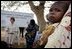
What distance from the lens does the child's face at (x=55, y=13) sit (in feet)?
11.6

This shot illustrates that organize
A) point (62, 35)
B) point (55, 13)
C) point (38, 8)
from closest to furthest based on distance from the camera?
point (62, 35)
point (55, 13)
point (38, 8)

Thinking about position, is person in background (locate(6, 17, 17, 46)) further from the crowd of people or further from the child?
the child

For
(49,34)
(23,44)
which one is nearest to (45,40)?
(49,34)

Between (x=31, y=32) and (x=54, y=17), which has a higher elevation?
(x=54, y=17)

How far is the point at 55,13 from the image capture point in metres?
3.55

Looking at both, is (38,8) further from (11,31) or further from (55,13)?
(11,31)

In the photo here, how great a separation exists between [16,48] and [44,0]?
94cm

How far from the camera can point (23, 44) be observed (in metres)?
3.57

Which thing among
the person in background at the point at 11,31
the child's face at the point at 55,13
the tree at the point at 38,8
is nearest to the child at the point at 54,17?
the child's face at the point at 55,13

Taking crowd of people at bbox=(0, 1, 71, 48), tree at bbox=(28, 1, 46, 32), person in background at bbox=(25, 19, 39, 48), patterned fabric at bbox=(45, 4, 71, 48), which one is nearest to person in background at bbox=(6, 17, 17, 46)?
crowd of people at bbox=(0, 1, 71, 48)

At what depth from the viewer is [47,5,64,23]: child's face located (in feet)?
11.6

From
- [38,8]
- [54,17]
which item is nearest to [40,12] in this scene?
[38,8]

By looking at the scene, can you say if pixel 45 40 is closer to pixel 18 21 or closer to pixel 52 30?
pixel 52 30

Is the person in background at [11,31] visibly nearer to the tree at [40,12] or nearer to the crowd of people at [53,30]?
the crowd of people at [53,30]
